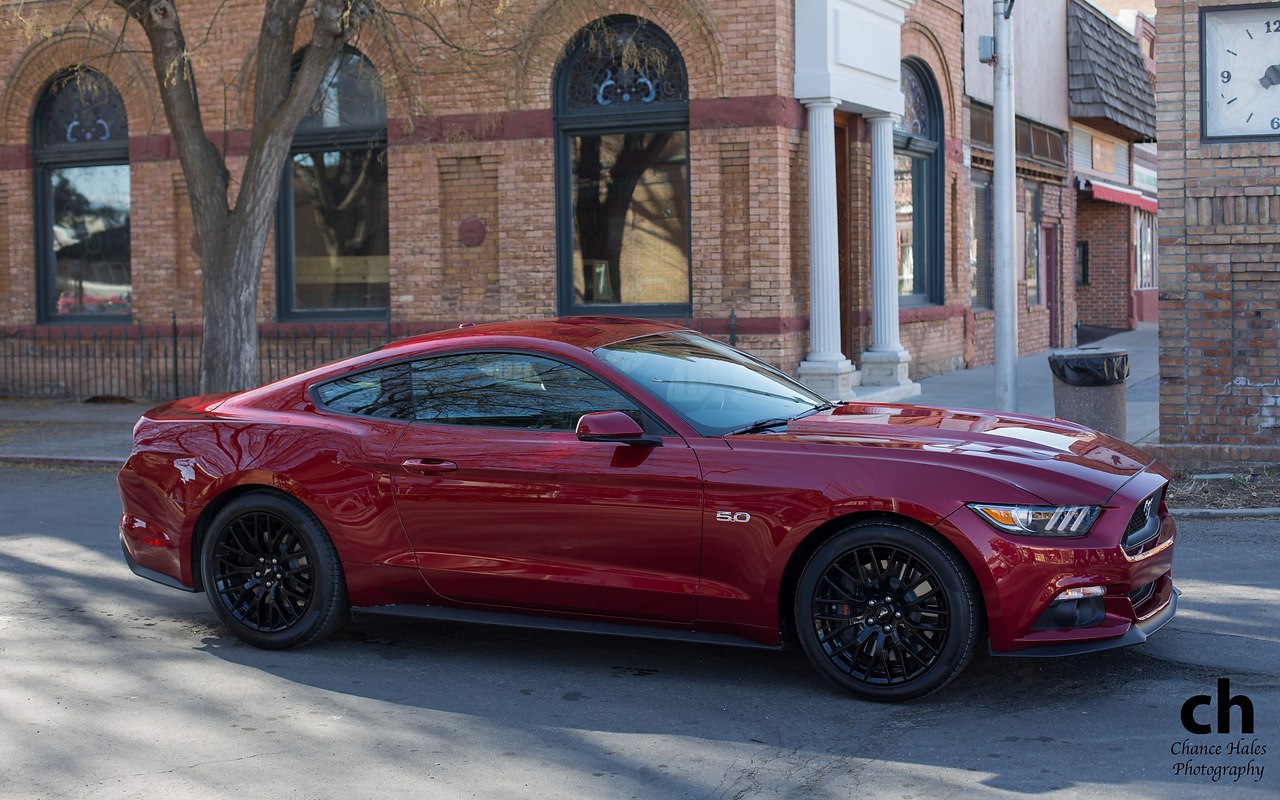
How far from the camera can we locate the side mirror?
5777 mm

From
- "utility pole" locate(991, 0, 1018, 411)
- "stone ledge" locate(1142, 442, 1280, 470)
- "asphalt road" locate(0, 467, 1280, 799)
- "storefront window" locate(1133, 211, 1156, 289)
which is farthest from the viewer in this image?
"storefront window" locate(1133, 211, 1156, 289)

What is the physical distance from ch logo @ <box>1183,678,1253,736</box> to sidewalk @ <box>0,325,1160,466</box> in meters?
7.43

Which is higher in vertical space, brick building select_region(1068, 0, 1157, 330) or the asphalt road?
brick building select_region(1068, 0, 1157, 330)

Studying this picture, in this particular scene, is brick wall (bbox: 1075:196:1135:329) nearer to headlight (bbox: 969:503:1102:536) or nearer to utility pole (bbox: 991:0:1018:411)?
utility pole (bbox: 991:0:1018:411)

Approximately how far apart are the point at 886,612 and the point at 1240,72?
7648 millimetres

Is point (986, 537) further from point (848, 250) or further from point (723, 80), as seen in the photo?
point (848, 250)

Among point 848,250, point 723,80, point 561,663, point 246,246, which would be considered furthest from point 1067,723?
point 848,250

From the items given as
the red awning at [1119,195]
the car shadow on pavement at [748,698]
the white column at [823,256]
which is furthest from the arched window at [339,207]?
the red awning at [1119,195]

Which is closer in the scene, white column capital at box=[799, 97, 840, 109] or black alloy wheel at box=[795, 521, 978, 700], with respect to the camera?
black alloy wheel at box=[795, 521, 978, 700]

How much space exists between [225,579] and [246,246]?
7454 mm

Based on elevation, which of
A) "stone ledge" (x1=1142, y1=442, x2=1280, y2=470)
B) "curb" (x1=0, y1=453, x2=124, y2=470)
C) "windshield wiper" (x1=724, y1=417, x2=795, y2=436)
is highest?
"windshield wiper" (x1=724, y1=417, x2=795, y2=436)

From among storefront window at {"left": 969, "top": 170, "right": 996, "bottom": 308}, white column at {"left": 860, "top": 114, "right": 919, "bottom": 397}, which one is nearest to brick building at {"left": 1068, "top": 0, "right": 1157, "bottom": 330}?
storefront window at {"left": 969, "top": 170, "right": 996, "bottom": 308}

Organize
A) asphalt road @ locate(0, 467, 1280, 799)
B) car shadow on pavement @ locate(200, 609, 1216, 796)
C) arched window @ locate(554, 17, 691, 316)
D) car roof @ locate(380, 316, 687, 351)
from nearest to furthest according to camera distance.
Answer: asphalt road @ locate(0, 467, 1280, 799), car shadow on pavement @ locate(200, 609, 1216, 796), car roof @ locate(380, 316, 687, 351), arched window @ locate(554, 17, 691, 316)

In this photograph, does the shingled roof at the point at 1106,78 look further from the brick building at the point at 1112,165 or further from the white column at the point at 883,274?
A: the white column at the point at 883,274
